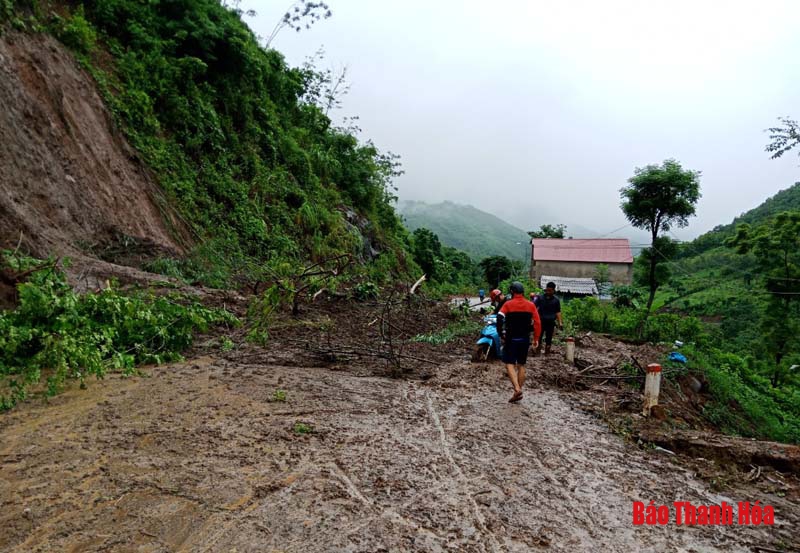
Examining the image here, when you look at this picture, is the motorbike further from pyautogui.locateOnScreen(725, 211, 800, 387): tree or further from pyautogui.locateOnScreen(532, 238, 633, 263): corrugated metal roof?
pyautogui.locateOnScreen(532, 238, 633, 263): corrugated metal roof

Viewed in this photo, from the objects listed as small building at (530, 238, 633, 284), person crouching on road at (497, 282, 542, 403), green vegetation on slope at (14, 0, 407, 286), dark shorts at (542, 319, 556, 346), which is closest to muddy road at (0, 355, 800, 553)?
person crouching on road at (497, 282, 542, 403)

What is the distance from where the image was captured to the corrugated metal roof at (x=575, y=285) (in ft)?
107

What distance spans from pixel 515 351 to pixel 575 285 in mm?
30381

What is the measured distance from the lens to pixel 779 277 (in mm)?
21172

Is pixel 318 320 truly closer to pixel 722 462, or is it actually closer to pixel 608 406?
pixel 608 406

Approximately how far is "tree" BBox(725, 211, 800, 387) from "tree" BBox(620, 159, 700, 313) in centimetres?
349

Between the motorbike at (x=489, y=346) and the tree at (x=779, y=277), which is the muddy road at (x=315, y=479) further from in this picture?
the tree at (x=779, y=277)

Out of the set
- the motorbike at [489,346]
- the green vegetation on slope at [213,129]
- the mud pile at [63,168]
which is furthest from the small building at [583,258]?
the mud pile at [63,168]

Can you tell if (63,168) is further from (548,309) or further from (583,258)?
(583,258)

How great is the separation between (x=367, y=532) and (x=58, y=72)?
43.1ft

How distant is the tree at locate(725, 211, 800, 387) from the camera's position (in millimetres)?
20844

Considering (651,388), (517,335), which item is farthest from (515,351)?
(651,388)

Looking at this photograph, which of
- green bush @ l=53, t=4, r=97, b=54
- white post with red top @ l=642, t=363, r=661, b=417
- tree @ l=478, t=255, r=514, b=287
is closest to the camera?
white post with red top @ l=642, t=363, r=661, b=417

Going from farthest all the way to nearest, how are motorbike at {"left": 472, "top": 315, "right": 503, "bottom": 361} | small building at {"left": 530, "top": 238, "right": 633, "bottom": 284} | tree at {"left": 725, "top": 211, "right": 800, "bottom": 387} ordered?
1. small building at {"left": 530, "top": 238, "right": 633, "bottom": 284}
2. tree at {"left": 725, "top": 211, "right": 800, "bottom": 387}
3. motorbike at {"left": 472, "top": 315, "right": 503, "bottom": 361}
